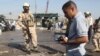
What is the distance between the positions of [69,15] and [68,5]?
Answer: 0.17 metres

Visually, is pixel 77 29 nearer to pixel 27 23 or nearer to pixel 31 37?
pixel 27 23

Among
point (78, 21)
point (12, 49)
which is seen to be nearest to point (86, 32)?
point (78, 21)

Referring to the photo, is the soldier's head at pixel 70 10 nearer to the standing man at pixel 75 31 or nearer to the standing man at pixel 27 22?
the standing man at pixel 75 31

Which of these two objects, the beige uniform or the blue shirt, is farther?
the beige uniform

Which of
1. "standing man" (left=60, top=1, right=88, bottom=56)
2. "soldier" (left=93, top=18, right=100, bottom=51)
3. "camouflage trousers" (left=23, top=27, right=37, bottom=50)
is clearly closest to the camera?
"standing man" (left=60, top=1, right=88, bottom=56)

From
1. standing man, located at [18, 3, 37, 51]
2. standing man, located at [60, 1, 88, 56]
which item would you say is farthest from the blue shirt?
standing man, located at [18, 3, 37, 51]

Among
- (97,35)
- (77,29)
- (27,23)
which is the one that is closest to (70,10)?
(77,29)

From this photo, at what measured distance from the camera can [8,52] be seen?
1461 centimetres

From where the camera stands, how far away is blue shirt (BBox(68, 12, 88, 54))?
5975mm

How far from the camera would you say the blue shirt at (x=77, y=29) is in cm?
598

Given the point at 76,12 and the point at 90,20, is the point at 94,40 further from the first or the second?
the point at 76,12

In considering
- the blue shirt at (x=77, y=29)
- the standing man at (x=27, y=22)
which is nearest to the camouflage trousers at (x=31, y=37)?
the standing man at (x=27, y=22)

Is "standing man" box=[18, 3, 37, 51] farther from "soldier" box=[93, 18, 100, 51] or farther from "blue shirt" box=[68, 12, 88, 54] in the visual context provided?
"blue shirt" box=[68, 12, 88, 54]

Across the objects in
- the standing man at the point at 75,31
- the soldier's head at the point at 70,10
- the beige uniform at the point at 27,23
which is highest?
the soldier's head at the point at 70,10
